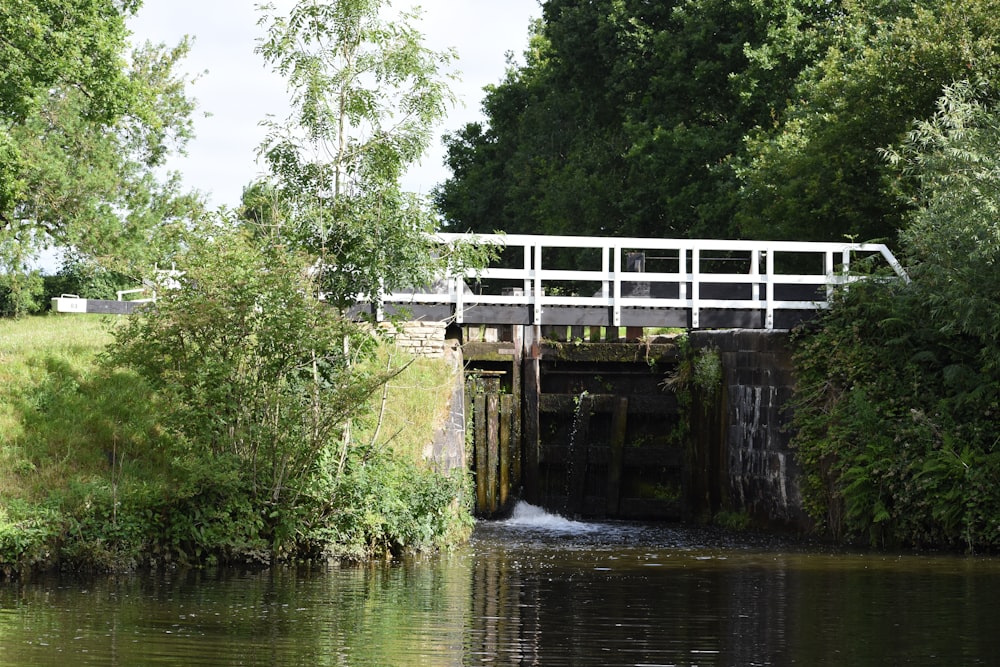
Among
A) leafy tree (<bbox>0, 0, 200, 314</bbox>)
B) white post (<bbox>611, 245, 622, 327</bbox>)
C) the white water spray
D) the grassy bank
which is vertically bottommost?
the white water spray

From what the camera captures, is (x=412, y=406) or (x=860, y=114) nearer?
(x=412, y=406)

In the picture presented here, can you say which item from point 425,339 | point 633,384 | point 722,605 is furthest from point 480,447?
point 722,605

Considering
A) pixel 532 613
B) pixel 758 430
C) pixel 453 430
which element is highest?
pixel 758 430

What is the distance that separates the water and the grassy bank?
63 cm

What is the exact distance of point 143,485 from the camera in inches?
675

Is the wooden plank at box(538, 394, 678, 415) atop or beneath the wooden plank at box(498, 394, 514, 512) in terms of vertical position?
atop

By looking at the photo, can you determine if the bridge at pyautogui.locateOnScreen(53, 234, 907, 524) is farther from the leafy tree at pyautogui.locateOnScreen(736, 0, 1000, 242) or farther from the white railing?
the leafy tree at pyautogui.locateOnScreen(736, 0, 1000, 242)

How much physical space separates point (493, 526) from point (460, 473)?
11.2 feet

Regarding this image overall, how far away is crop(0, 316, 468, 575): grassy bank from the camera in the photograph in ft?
53.5

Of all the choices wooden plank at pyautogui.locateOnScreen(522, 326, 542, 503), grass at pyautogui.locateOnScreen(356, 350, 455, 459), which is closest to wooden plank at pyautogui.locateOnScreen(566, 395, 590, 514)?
wooden plank at pyautogui.locateOnScreen(522, 326, 542, 503)

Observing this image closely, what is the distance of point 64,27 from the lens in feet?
82.2

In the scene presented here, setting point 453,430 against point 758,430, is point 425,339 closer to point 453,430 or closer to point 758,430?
point 453,430

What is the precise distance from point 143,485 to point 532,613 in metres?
6.11

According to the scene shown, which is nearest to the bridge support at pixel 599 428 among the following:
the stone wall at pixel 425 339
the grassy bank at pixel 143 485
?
the stone wall at pixel 425 339
